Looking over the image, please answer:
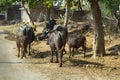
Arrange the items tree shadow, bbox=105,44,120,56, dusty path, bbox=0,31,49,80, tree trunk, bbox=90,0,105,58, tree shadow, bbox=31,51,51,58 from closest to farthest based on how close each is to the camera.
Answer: dusty path, bbox=0,31,49,80 → tree trunk, bbox=90,0,105,58 → tree shadow, bbox=105,44,120,56 → tree shadow, bbox=31,51,51,58

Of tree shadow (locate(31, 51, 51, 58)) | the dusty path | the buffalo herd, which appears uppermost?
the buffalo herd

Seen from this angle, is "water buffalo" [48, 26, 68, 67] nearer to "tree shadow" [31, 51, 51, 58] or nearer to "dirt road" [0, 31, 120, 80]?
"dirt road" [0, 31, 120, 80]

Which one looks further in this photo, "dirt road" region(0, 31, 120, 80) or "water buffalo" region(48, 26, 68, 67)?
"water buffalo" region(48, 26, 68, 67)

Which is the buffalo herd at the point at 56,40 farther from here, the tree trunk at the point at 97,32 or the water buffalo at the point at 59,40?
the tree trunk at the point at 97,32

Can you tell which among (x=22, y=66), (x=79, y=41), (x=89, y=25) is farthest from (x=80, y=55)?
(x=89, y=25)

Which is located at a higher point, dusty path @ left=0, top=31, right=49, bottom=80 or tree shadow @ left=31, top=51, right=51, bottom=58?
dusty path @ left=0, top=31, right=49, bottom=80

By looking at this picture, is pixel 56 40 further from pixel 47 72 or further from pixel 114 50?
pixel 114 50

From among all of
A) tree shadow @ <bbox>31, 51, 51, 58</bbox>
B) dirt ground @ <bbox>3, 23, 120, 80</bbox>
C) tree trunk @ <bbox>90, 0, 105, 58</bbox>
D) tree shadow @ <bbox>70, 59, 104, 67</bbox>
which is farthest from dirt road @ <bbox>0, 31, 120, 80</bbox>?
tree trunk @ <bbox>90, 0, 105, 58</bbox>

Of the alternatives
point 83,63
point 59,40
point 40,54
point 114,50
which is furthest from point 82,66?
point 40,54

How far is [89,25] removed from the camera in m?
28.7

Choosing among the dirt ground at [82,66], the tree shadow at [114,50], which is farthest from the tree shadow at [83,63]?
the tree shadow at [114,50]

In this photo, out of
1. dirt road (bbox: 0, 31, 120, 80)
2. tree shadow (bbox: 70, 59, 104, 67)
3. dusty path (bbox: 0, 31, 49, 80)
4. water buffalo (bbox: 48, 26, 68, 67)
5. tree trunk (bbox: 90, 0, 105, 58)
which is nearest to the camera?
dirt road (bbox: 0, 31, 120, 80)

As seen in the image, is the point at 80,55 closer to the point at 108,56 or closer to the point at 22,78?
the point at 108,56

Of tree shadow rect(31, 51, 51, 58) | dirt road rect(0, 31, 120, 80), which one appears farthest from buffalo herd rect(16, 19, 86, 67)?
dirt road rect(0, 31, 120, 80)
